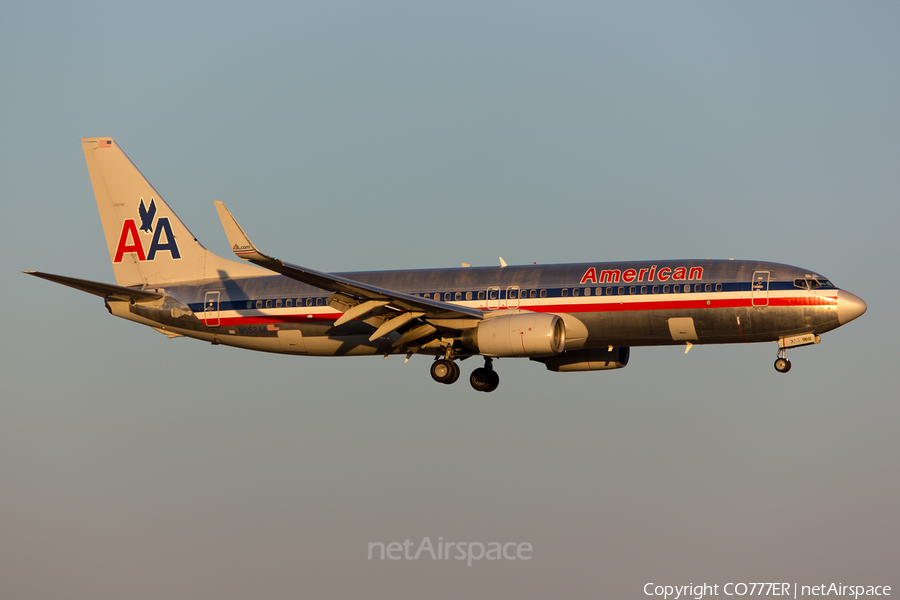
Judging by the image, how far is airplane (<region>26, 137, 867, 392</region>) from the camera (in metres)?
36.8

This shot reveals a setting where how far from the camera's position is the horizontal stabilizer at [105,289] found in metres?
37.3

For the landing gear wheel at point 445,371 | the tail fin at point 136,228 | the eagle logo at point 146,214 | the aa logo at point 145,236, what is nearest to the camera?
the landing gear wheel at point 445,371

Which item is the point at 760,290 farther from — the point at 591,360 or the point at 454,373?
the point at 454,373

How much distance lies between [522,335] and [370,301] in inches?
223

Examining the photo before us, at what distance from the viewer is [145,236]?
46594 mm

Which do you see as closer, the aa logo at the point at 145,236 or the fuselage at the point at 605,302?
the fuselage at the point at 605,302

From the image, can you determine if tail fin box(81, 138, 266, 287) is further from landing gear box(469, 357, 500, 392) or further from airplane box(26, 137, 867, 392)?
landing gear box(469, 357, 500, 392)

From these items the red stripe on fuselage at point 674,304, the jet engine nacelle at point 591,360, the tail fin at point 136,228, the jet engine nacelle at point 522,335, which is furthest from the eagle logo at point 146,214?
the jet engine nacelle at point 591,360

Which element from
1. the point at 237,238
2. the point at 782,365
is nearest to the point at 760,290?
the point at 782,365

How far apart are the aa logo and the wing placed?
1208cm

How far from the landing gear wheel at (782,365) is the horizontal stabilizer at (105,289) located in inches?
1015

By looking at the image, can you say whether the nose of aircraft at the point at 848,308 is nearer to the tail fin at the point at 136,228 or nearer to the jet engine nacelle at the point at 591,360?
the jet engine nacelle at the point at 591,360

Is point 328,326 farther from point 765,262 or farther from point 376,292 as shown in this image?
point 765,262

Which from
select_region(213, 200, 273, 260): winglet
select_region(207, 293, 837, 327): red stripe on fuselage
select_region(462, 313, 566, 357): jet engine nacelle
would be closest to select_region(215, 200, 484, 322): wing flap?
select_region(213, 200, 273, 260): winglet
